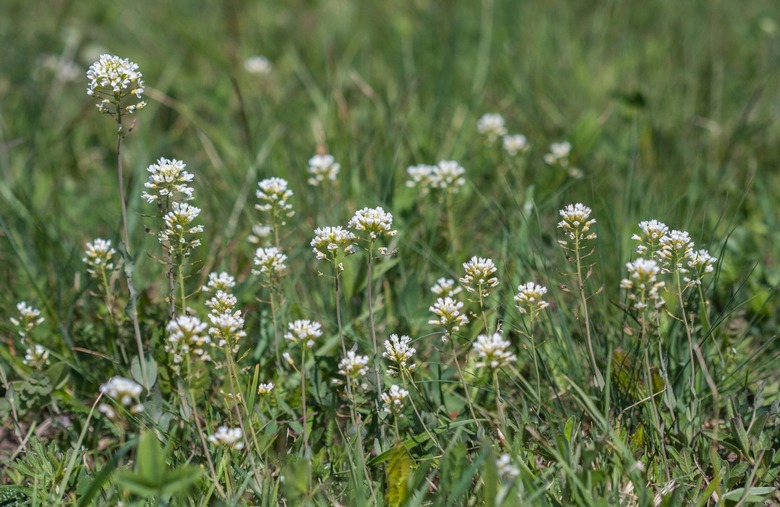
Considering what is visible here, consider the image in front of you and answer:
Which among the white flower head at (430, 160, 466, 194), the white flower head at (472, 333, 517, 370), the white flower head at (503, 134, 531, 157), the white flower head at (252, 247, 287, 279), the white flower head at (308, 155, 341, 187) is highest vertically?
the white flower head at (503, 134, 531, 157)

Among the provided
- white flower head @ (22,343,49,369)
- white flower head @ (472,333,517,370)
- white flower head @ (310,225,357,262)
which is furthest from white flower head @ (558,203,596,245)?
white flower head @ (22,343,49,369)

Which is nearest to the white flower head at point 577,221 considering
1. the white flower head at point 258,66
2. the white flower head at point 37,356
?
the white flower head at point 37,356

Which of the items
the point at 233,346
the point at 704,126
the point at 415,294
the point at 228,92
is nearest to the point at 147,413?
the point at 233,346

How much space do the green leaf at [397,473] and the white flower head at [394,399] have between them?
4.0 inches

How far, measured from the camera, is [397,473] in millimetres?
1935

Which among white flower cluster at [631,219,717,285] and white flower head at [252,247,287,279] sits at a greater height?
white flower head at [252,247,287,279]

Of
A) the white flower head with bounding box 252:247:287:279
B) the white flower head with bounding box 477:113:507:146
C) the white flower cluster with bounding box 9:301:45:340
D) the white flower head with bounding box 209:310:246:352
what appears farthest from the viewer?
the white flower head with bounding box 477:113:507:146

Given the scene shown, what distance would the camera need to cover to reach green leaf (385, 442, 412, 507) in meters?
1.92

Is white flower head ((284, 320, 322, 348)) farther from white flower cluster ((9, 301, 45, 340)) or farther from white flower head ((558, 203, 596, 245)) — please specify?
white flower cluster ((9, 301, 45, 340))

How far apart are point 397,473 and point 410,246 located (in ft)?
2.91

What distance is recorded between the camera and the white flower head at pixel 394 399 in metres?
1.98

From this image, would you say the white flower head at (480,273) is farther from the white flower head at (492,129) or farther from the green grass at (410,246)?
the white flower head at (492,129)

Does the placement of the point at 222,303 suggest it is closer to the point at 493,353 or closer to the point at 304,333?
the point at 304,333

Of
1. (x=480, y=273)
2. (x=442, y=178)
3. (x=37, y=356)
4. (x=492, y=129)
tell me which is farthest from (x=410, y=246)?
(x=37, y=356)
